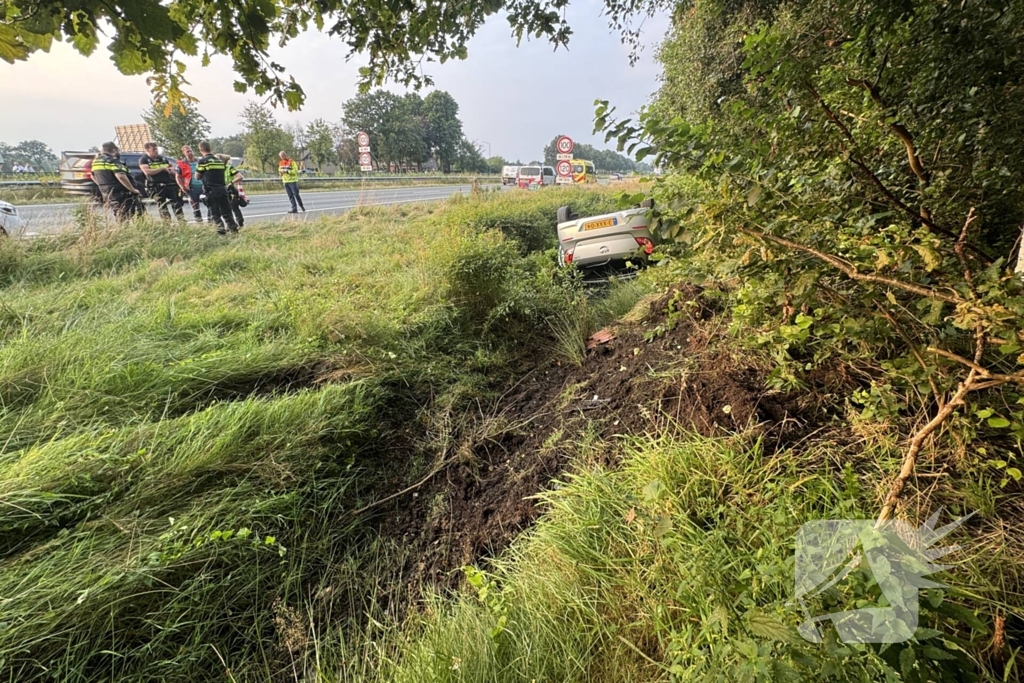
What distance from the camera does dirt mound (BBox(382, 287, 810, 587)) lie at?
193 centimetres

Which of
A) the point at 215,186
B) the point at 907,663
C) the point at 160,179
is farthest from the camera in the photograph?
the point at 160,179

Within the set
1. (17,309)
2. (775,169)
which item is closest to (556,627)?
(775,169)

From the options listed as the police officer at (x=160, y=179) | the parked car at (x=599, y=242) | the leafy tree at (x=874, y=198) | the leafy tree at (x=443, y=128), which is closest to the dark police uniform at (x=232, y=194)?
the police officer at (x=160, y=179)

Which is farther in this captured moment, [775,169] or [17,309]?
[17,309]

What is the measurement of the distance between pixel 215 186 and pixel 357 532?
356 inches

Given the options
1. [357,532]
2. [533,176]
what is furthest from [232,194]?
[533,176]

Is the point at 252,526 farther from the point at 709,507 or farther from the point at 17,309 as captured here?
the point at 17,309

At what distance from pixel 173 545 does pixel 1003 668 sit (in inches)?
102

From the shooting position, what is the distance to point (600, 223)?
4.49 meters

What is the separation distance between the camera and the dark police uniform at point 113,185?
25.0ft

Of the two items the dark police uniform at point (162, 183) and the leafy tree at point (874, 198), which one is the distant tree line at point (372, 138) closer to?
the dark police uniform at point (162, 183)

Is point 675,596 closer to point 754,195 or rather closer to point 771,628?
point 771,628

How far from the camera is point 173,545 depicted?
5.65ft

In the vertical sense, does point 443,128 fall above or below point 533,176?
above
